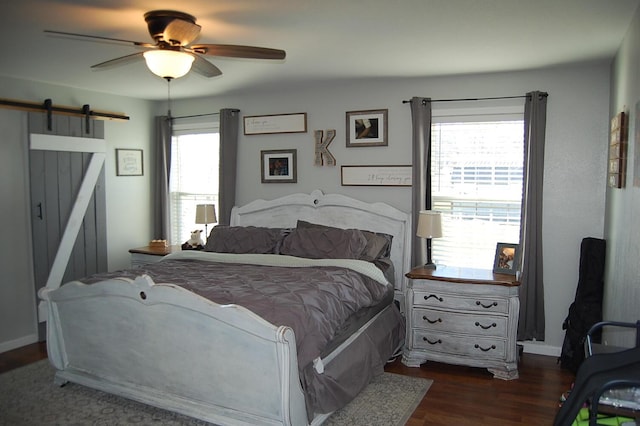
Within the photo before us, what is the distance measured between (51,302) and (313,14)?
2.54 meters

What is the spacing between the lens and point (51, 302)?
11.1ft

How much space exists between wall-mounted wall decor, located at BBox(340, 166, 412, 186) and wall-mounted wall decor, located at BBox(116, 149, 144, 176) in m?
2.36

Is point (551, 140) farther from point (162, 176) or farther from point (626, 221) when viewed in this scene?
point (162, 176)

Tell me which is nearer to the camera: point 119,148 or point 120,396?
point 120,396

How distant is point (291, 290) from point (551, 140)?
98.0 inches

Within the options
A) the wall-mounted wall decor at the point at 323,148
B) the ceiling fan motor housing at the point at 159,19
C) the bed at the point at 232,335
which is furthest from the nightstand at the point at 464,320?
the ceiling fan motor housing at the point at 159,19

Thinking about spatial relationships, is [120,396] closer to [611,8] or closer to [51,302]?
[51,302]

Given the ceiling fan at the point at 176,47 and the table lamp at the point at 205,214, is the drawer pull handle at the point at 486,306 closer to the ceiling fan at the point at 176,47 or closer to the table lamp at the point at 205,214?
the ceiling fan at the point at 176,47

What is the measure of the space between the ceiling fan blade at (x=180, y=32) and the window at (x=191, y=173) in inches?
111

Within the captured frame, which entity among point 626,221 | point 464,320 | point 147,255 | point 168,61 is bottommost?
point 464,320

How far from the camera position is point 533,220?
13.2 ft

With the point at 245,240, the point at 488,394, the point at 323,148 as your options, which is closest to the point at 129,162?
the point at 245,240

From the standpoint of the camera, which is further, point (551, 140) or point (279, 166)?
point (279, 166)

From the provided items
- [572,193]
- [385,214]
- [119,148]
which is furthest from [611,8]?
[119,148]
